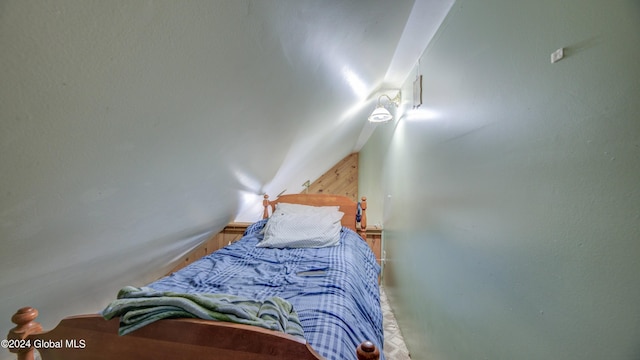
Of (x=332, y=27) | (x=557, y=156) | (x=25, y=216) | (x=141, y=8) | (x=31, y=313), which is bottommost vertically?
(x=31, y=313)

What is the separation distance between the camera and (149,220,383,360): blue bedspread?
3.11ft

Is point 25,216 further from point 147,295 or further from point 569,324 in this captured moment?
point 569,324

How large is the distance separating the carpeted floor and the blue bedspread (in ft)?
1.52

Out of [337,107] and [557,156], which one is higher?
[337,107]

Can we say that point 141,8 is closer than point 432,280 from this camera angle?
Yes

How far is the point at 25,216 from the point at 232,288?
85 centimetres

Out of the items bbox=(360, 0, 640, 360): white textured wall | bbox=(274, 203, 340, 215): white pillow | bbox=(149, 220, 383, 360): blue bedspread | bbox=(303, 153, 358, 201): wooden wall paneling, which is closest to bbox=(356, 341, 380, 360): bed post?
bbox=(149, 220, 383, 360): blue bedspread

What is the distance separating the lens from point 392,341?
1885mm

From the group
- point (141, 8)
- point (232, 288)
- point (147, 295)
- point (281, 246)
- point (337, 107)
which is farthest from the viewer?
point (281, 246)

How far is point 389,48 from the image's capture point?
57.7 inches

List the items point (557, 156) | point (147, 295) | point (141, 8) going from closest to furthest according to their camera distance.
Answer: point (141, 8), point (557, 156), point (147, 295)

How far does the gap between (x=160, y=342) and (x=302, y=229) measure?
→ 1553 millimetres

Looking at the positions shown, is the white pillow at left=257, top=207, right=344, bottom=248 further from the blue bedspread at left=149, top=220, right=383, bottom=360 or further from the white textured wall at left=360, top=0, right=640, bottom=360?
the white textured wall at left=360, top=0, right=640, bottom=360

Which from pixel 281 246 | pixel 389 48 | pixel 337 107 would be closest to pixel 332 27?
pixel 389 48
